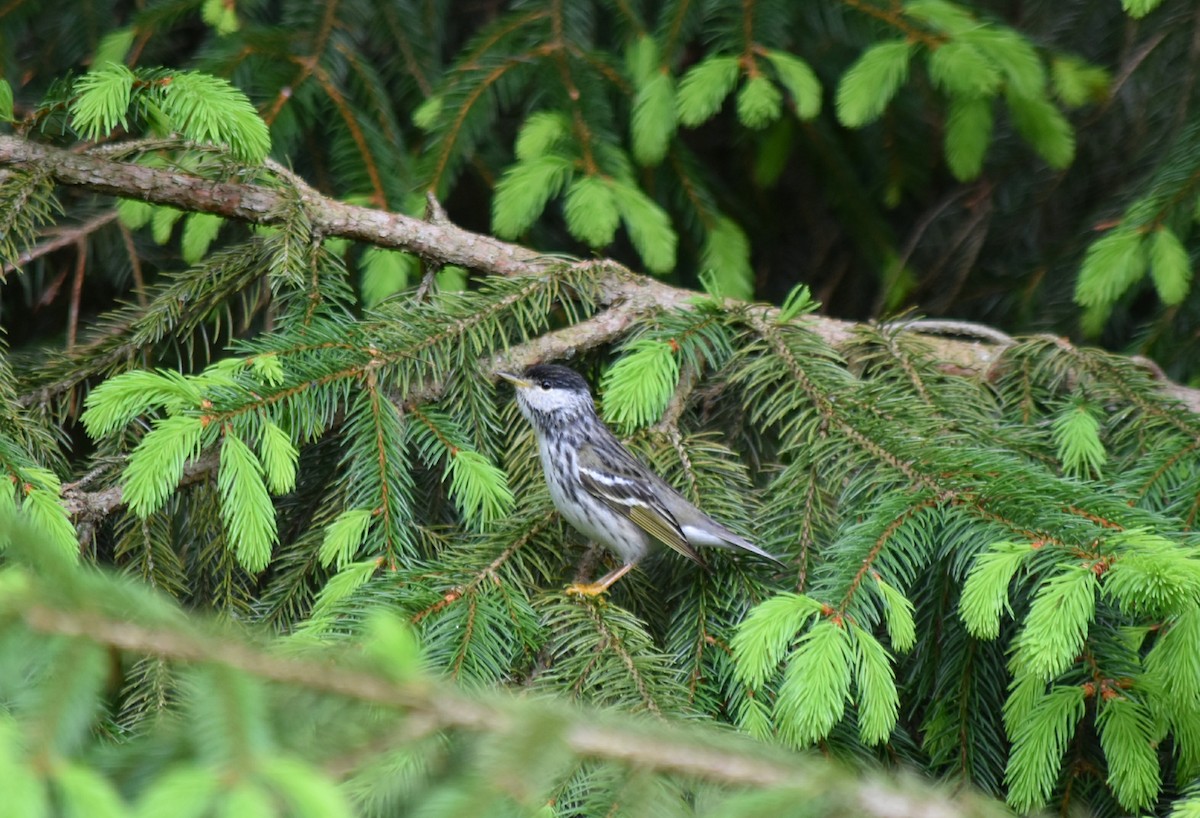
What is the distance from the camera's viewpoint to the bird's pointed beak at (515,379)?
2590 millimetres

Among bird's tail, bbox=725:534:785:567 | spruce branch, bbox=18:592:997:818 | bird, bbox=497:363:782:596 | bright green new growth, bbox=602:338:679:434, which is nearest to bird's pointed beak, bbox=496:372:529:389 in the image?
bird, bbox=497:363:782:596

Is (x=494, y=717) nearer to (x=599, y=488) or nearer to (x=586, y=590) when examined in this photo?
(x=586, y=590)

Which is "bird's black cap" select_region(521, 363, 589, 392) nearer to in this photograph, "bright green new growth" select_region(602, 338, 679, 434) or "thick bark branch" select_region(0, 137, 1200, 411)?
"thick bark branch" select_region(0, 137, 1200, 411)

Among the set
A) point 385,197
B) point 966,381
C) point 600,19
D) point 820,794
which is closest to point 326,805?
point 820,794

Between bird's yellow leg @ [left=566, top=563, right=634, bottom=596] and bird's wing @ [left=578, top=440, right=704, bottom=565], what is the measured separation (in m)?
0.13

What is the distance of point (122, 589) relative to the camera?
1.02 metres

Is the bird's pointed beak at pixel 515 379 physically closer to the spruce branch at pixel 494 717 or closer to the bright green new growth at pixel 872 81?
the bright green new growth at pixel 872 81

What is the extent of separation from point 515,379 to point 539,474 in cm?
32

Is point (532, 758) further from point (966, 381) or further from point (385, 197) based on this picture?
point (385, 197)

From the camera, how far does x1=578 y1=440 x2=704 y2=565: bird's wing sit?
2.61 meters

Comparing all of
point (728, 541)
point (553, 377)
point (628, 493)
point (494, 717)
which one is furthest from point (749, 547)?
point (494, 717)

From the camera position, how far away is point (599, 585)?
2361 millimetres

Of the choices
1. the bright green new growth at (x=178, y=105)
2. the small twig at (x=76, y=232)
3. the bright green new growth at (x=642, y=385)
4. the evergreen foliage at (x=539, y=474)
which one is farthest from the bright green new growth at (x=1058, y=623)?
the small twig at (x=76, y=232)

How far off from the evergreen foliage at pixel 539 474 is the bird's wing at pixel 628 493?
127 millimetres
